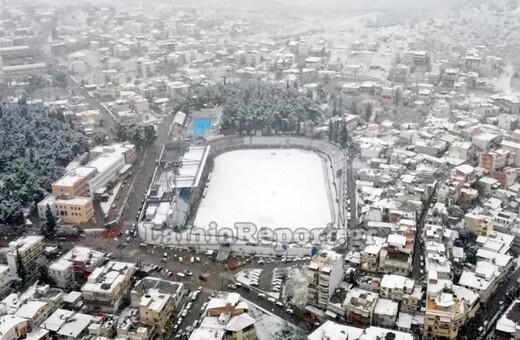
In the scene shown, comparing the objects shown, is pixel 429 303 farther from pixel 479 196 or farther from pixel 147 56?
pixel 147 56

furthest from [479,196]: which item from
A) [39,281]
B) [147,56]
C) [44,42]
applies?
[44,42]

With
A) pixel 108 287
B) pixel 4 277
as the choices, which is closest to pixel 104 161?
pixel 4 277

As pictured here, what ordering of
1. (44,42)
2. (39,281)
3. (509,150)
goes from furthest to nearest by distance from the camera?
1. (44,42)
2. (509,150)
3. (39,281)

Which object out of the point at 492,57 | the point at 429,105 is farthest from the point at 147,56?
the point at 492,57

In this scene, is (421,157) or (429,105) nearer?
(421,157)

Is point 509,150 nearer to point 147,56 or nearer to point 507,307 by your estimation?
point 507,307

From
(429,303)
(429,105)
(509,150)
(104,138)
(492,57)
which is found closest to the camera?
(429,303)

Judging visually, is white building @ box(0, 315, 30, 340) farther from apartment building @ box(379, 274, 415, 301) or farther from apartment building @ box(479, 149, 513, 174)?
apartment building @ box(479, 149, 513, 174)
